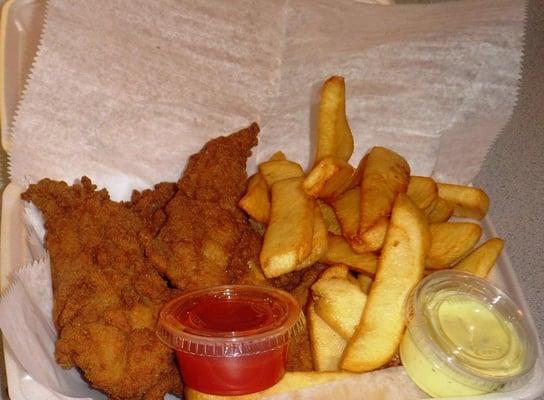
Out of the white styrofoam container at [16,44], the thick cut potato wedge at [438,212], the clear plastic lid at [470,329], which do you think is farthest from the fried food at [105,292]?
the thick cut potato wedge at [438,212]

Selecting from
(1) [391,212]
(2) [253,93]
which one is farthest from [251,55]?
(1) [391,212]

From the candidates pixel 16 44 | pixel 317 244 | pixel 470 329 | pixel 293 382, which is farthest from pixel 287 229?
pixel 16 44

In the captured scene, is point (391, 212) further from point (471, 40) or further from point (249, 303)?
point (471, 40)

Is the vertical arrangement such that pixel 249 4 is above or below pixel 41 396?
above

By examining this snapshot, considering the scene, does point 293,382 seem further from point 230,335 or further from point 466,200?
point 466,200

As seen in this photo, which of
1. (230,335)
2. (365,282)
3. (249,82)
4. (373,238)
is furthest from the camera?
(249,82)

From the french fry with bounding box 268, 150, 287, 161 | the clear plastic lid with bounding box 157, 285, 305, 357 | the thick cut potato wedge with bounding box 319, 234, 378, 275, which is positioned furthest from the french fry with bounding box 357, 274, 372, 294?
the french fry with bounding box 268, 150, 287, 161

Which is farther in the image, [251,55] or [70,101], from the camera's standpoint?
[251,55]
